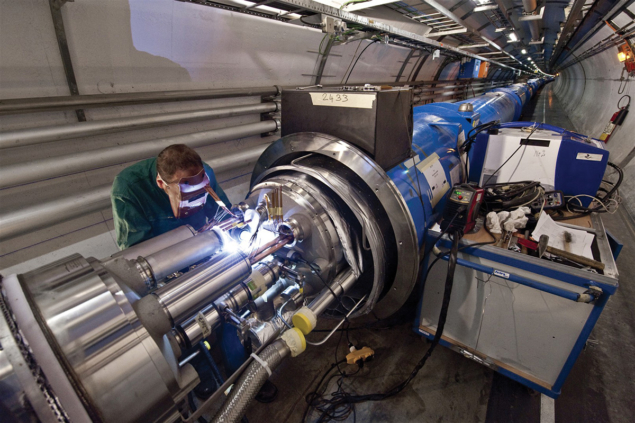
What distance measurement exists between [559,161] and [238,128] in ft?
6.95

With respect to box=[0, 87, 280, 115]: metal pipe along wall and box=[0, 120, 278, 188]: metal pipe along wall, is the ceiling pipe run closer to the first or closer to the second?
box=[0, 87, 280, 115]: metal pipe along wall

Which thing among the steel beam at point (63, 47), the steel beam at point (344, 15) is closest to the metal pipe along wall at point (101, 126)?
the steel beam at point (63, 47)

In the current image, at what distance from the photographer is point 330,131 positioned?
4.16 ft

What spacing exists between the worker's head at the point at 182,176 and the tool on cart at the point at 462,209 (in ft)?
3.49

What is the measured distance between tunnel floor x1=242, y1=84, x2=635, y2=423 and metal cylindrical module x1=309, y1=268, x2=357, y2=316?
63cm

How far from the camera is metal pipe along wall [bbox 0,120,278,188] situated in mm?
1354

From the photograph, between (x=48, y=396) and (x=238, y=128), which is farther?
(x=238, y=128)

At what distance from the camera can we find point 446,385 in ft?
4.79

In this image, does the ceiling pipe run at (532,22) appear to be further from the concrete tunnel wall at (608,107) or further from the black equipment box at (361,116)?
the black equipment box at (361,116)

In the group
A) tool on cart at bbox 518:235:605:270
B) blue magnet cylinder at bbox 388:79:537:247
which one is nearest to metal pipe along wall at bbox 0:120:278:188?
blue magnet cylinder at bbox 388:79:537:247

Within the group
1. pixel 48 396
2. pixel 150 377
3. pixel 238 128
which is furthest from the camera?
pixel 238 128

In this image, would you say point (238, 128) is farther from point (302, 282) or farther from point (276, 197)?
point (302, 282)

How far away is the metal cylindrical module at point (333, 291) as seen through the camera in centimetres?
108

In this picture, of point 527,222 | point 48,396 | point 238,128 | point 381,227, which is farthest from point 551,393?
point 238,128
